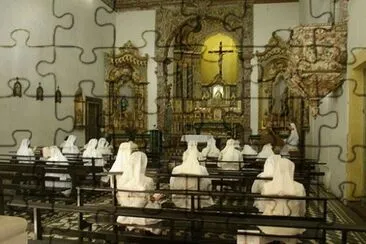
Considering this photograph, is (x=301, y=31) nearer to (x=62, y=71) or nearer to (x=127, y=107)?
(x=62, y=71)

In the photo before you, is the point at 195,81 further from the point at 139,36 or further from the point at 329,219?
the point at 329,219

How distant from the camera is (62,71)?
10.5 m

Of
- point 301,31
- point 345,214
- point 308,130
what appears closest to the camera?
point 345,214

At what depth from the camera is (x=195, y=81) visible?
55.0ft

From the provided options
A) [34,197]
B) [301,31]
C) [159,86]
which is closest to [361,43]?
[301,31]

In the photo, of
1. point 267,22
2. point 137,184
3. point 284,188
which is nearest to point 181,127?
point 267,22

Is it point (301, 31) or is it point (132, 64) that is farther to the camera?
point (132, 64)

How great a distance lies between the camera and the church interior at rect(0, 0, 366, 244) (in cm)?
387

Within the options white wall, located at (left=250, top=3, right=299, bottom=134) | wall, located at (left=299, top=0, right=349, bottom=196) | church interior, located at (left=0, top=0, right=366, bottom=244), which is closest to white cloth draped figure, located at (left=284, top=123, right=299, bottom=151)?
church interior, located at (left=0, top=0, right=366, bottom=244)

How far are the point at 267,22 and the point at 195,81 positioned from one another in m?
3.51

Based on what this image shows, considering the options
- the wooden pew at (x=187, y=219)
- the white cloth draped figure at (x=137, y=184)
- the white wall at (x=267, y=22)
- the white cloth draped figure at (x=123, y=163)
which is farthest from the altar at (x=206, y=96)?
the wooden pew at (x=187, y=219)

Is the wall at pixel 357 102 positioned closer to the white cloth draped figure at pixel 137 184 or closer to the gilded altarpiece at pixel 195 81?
the white cloth draped figure at pixel 137 184

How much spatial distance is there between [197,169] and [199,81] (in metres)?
11.2

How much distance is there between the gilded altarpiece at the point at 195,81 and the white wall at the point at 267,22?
0.73 ft
